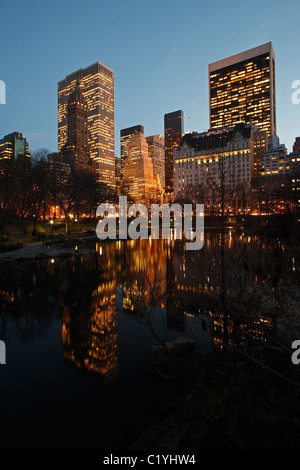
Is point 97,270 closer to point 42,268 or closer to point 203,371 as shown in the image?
point 42,268

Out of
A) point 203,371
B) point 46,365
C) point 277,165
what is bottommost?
point 46,365

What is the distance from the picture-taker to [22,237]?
43594 millimetres

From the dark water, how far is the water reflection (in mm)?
54

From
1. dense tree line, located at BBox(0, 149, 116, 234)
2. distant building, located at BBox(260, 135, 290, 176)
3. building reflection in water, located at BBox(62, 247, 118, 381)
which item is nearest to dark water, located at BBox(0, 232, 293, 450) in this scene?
building reflection in water, located at BBox(62, 247, 118, 381)

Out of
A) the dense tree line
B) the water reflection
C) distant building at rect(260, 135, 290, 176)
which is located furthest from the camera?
distant building at rect(260, 135, 290, 176)

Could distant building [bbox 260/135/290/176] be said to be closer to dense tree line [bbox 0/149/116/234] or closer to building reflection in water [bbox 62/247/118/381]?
dense tree line [bbox 0/149/116/234]

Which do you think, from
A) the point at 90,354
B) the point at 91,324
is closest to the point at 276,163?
the point at 91,324

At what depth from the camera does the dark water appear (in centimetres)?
615

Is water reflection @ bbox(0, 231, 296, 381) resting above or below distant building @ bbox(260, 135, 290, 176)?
below

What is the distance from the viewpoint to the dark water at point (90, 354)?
6148 millimetres

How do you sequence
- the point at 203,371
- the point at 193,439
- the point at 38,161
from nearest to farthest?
the point at 193,439 < the point at 203,371 < the point at 38,161
